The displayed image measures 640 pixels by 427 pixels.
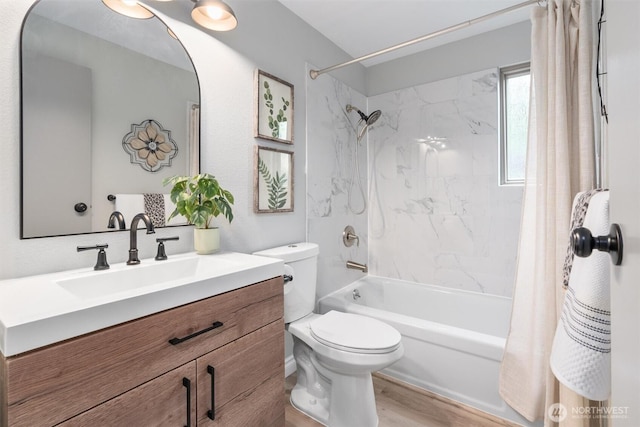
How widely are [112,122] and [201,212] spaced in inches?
19.7

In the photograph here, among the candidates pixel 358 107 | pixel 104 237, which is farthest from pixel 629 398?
pixel 358 107

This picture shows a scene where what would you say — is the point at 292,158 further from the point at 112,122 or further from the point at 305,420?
the point at 305,420

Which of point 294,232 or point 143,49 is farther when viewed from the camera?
point 294,232

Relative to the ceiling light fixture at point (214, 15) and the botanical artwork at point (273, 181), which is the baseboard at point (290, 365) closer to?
the botanical artwork at point (273, 181)

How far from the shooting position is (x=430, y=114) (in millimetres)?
2570

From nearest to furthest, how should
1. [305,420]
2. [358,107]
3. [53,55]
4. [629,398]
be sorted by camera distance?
[629,398] → [53,55] → [305,420] → [358,107]

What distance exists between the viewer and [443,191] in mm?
2529

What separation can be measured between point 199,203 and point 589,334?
142 cm

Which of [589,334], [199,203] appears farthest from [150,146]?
[589,334]

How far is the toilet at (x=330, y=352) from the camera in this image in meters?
1.42

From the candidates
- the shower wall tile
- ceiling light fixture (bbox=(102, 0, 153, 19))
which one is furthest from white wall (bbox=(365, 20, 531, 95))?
ceiling light fixture (bbox=(102, 0, 153, 19))

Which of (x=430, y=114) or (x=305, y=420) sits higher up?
(x=430, y=114)

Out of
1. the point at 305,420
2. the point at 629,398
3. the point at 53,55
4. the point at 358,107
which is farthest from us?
the point at 358,107

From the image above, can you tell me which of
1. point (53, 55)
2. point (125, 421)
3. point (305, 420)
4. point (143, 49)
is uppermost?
point (143, 49)
